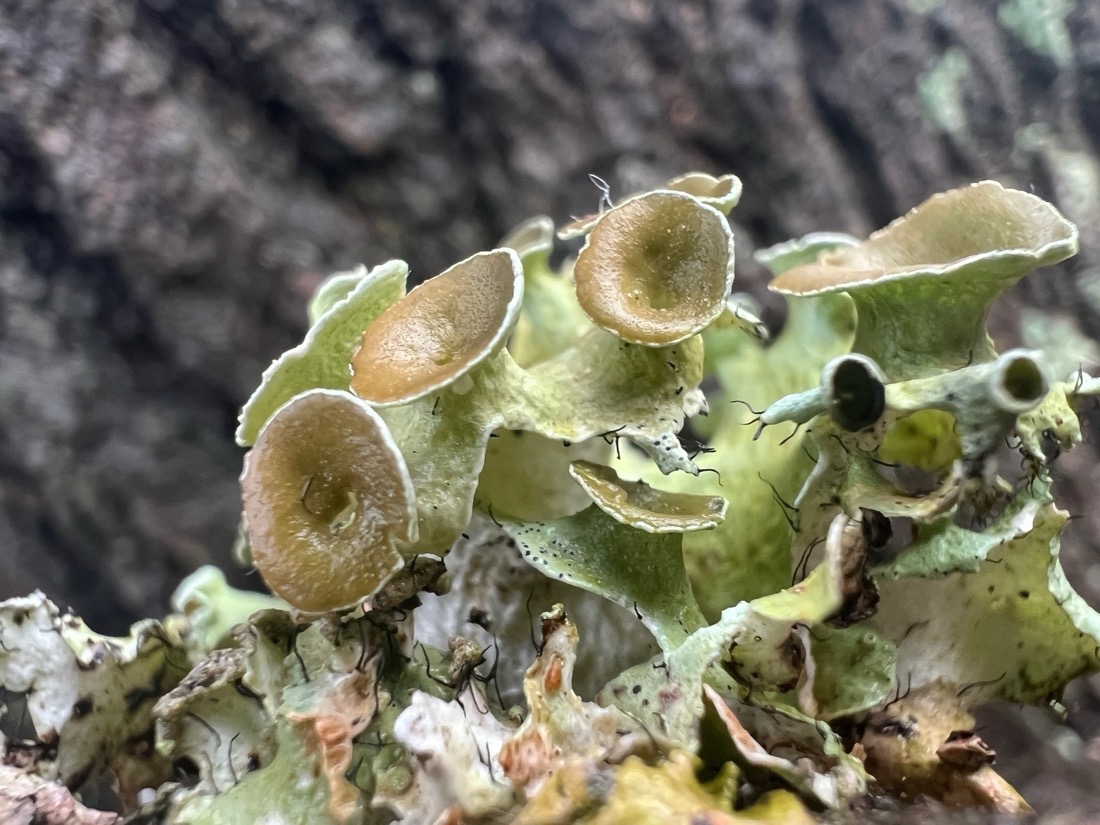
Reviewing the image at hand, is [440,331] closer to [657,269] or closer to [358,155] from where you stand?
[657,269]

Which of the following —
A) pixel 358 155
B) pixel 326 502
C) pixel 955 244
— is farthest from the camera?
pixel 358 155

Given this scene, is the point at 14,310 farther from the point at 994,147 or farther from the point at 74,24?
the point at 994,147

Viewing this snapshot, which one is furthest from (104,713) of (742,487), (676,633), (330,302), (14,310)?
(14,310)

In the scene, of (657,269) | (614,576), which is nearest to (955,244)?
(657,269)

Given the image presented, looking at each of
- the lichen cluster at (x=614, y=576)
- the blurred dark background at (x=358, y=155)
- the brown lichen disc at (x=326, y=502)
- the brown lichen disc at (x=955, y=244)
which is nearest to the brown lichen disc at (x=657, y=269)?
the lichen cluster at (x=614, y=576)

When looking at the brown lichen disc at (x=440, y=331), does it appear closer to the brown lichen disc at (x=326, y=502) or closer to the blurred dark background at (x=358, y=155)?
the brown lichen disc at (x=326, y=502)

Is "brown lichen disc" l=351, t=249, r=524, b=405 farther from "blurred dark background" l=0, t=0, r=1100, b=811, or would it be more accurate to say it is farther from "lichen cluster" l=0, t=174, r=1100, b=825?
"blurred dark background" l=0, t=0, r=1100, b=811

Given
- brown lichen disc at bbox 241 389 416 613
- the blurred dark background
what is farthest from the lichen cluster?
the blurred dark background
